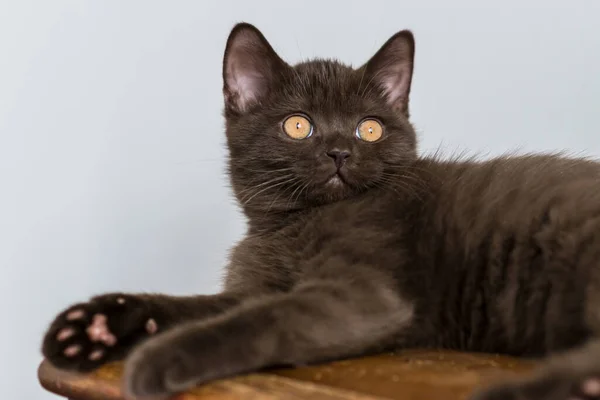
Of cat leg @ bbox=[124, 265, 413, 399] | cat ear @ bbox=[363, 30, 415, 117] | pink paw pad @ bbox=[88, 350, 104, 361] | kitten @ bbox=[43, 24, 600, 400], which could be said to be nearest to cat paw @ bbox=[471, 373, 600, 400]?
kitten @ bbox=[43, 24, 600, 400]

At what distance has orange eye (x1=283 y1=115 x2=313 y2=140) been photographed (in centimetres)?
130

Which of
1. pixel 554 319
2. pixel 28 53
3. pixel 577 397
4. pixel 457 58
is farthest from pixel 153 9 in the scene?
pixel 577 397

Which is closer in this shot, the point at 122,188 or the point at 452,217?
the point at 452,217

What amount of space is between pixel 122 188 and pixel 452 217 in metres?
1.02

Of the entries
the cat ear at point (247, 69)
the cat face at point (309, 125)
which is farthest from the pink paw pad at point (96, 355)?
the cat ear at point (247, 69)

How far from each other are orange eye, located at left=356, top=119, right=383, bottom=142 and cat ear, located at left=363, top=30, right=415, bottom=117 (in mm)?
118

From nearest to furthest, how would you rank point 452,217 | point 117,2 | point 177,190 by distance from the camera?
1. point 452,217
2. point 117,2
3. point 177,190

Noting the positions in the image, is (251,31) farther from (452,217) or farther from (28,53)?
(28,53)

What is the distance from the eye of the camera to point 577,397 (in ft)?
2.25

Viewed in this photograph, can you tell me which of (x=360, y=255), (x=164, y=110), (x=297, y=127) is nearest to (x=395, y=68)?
(x=297, y=127)

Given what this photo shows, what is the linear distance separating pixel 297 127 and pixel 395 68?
30 centimetres

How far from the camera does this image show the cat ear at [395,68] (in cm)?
142

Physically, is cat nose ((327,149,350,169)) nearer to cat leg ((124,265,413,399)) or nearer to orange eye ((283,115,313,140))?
orange eye ((283,115,313,140))

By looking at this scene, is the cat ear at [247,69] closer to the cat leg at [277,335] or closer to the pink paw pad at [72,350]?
the cat leg at [277,335]
